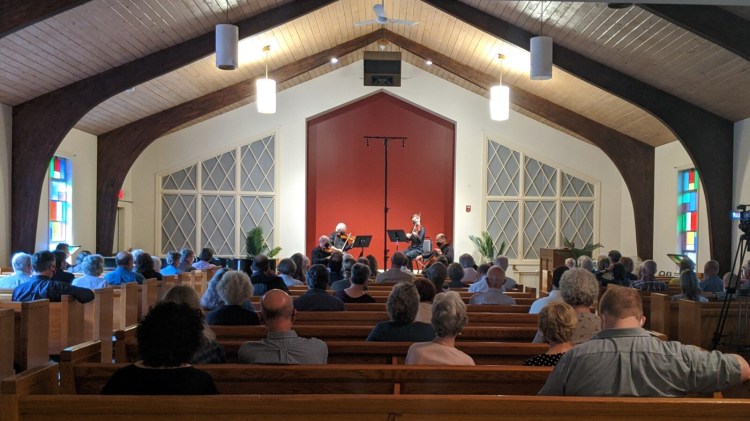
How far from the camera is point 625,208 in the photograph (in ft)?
45.9

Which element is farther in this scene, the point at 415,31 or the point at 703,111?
the point at 415,31

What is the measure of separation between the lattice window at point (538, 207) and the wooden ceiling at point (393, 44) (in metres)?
1.91

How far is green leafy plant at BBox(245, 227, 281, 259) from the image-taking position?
13.5 m

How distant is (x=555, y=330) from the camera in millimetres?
2814

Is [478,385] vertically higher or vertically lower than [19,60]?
lower

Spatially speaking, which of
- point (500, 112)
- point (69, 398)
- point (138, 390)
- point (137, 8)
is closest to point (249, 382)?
point (138, 390)

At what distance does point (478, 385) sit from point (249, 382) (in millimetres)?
816

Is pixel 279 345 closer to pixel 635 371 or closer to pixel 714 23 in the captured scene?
Result: pixel 635 371

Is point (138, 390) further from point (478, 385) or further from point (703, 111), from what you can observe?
point (703, 111)

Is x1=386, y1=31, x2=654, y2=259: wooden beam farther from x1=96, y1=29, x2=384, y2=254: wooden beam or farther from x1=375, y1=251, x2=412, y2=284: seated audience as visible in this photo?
x1=375, y1=251, x2=412, y2=284: seated audience

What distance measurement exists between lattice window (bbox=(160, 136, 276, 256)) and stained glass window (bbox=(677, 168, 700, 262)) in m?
7.24

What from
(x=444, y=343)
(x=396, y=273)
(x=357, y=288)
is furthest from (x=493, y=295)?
(x=444, y=343)

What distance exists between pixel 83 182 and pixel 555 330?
1039 cm

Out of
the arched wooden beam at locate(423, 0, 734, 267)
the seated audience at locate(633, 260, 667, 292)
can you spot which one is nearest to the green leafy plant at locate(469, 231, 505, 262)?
the arched wooden beam at locate(423, 0, 734, 267)
